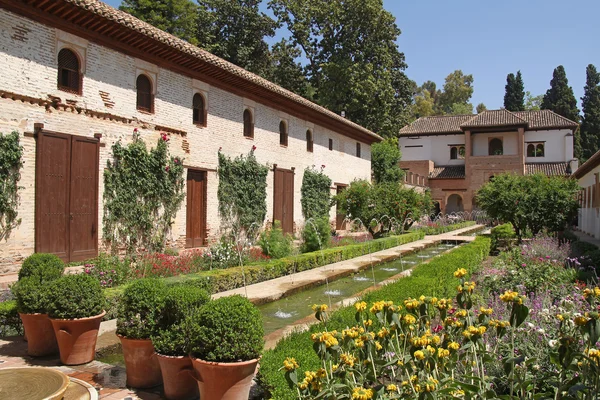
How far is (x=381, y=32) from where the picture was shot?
101 ft

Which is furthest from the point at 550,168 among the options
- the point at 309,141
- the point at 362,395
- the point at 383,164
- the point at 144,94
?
the point at 362,395

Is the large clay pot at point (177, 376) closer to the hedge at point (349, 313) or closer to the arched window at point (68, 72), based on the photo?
the hedge at point (349, 313)

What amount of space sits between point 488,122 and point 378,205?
24.1 metres

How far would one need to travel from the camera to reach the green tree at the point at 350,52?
30.0 metres

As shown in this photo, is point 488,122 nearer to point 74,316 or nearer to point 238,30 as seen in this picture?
point 238,30

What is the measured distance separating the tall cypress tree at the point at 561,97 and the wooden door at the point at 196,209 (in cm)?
4235

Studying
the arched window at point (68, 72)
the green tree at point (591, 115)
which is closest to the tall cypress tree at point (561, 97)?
the green tree at point (591, 115)

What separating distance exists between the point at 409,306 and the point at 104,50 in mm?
10014

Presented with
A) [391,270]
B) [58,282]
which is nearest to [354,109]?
[391,270]

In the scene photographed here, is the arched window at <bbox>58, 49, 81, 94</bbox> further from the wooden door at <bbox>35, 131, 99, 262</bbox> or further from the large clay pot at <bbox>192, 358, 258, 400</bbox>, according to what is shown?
the large clay pot at <bbox>192, 358, 258, 400</bbox>

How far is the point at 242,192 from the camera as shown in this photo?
1465cm

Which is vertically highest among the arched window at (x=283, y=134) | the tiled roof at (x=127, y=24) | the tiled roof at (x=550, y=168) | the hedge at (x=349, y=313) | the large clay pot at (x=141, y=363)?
the tiled roof at (x=127, y=24)

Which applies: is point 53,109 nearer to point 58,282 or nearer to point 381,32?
point 58,282

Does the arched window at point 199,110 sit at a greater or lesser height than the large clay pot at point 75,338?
greater
